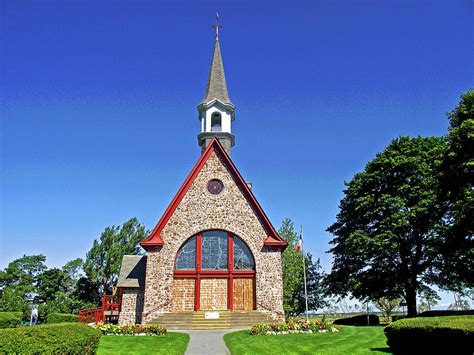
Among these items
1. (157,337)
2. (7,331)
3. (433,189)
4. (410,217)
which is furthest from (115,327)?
A: (433,189)

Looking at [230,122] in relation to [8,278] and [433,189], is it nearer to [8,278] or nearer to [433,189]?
[433,189]

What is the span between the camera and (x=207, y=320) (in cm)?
2378

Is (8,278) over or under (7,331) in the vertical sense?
over

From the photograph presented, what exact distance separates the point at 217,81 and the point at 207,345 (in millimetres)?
26039

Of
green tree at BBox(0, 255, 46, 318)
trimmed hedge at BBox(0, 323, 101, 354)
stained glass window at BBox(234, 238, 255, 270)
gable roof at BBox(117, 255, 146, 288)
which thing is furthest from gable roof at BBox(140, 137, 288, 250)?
green tree at BBox(0, 255, 46, 318)

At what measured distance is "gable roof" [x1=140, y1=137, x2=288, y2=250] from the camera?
2658cm

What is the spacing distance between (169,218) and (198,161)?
473 centimetres

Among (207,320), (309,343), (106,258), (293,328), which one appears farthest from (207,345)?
(106,258)

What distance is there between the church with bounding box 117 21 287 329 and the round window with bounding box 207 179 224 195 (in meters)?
0.07

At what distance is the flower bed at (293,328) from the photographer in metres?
19.2

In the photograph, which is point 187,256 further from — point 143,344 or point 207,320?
point 143,344

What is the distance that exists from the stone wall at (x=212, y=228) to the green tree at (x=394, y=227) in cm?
810

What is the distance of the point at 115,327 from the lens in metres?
20.0

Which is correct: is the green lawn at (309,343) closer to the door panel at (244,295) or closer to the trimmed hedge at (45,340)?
the trimmed hedge at (45,340)
